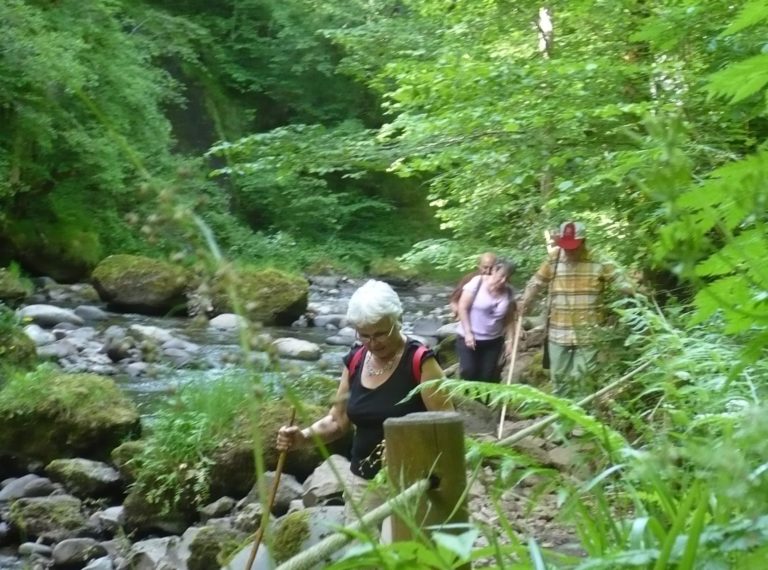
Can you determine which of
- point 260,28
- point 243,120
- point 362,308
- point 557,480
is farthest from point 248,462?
point 260,28

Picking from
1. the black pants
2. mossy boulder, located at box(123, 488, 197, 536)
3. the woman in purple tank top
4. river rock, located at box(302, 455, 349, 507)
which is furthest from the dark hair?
mossy boulder, located at box(123, 488, 197, 536)

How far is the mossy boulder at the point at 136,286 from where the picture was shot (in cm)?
1419

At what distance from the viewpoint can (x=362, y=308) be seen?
3.26m

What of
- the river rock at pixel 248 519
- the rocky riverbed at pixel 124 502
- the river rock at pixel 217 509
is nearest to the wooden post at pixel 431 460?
the rocky riverbed at pixel 124 502

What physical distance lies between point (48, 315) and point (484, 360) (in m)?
7.47

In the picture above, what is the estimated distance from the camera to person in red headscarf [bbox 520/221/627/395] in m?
6.18

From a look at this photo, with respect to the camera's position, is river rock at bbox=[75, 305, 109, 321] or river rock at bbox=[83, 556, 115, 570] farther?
river rock at bbox=[75, 305, 109, 321]

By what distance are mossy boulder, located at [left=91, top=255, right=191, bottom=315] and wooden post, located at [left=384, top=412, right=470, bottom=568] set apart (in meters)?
12.5

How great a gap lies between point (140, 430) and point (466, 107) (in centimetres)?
388

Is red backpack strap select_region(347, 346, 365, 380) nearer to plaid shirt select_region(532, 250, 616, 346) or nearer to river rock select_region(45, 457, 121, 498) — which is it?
plaid shirt select_region(532, 250, 616, 346)

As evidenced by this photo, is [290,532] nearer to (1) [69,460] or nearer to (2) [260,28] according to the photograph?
(1) [69,460]

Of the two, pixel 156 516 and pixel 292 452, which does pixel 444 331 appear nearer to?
pixel 292 452

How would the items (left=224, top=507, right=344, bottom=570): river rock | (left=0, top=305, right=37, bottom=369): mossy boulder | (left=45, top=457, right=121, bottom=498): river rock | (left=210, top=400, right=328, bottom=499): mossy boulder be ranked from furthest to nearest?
1. (left=0, top=305, right=37, bottom=369): mossy boulder
2. (left=45, top=457, right=121, bottom=498): river rock
3. (left=210, top=400, right=328, bottom=499): mossy boulder
4. (left=224, top=507, right=344, bottom=570): river rock

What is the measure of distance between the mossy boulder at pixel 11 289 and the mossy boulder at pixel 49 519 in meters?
7.23
